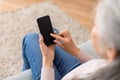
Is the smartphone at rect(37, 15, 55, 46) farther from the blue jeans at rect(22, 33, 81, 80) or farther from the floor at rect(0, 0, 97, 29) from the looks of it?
the floor at rect(0, 0, 97, 29)

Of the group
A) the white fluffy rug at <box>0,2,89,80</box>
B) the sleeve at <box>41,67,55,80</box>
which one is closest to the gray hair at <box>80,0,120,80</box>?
the sleeve at <box>41,67,55,80</box>

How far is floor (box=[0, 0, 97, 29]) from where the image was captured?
2234mm

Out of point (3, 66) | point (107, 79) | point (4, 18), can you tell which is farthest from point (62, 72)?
point (4, 18)

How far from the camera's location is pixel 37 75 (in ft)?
3.38

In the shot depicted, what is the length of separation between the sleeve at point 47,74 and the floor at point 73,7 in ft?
4.12

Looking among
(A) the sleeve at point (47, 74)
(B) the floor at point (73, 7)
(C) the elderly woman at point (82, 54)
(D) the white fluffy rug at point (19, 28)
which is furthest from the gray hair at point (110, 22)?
(B) the floor at point (73, 7)

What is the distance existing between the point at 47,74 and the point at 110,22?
1.45ft

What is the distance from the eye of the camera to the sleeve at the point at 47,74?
947 millimetres

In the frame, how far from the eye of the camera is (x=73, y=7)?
2.38 m

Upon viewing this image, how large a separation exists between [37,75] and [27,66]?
0.74ft

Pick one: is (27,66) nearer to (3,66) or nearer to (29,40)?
(29,40)

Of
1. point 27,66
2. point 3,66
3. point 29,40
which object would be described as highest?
point 29,40

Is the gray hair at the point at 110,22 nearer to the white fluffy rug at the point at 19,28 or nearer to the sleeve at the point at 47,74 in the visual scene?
the sleeve at the point at 47,74

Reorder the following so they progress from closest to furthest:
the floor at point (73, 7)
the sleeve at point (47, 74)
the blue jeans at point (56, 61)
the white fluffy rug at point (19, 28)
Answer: the sleeve at point (47, 74)
the blue jeans at point (56, 61)
the white fluffy rug at point (19, 28)
the floor at point (73, 7)
